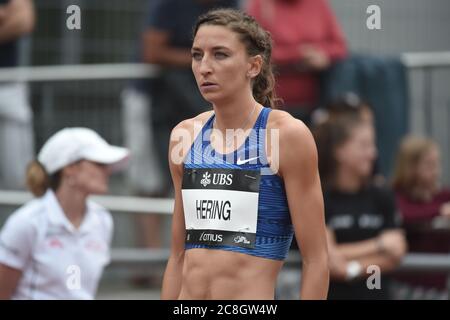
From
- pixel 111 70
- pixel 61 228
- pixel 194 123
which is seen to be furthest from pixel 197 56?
pixel 111 70

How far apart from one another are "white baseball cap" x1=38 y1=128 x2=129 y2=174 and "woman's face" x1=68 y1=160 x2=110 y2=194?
38 millimetres

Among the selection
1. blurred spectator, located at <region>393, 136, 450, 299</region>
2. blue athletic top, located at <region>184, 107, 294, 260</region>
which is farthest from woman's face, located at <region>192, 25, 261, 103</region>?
blurred spectator, located at <region>393, 136, 450, 299</region>

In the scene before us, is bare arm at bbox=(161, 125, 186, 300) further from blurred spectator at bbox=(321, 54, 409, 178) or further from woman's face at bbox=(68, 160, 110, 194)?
blurred spectator at bbox=(321, 54, 409, 178)

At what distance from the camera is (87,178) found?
7242 millimetres

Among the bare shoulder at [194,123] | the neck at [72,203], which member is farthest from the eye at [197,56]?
the neck at [72,203]

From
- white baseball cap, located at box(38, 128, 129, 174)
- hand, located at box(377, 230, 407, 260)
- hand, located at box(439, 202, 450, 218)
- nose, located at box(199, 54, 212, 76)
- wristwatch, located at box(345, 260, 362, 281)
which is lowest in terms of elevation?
wristwatch, located at box(345, 260, 362, 281)

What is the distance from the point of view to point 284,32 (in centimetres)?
915

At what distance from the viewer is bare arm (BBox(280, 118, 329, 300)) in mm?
5168

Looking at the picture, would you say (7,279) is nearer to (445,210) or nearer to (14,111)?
(14,111)

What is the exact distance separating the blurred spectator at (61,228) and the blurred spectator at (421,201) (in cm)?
258

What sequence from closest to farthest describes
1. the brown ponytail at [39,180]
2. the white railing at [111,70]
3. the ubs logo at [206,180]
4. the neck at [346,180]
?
the ubs logo at [206,180] → the brown ponytail at [39,180] → the neck at [346,180] → the white railing at [111,70]

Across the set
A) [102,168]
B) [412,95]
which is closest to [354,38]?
[412,95]

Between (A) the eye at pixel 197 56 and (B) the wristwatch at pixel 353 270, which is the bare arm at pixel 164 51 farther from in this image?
(A) the eye at pixel 197 56

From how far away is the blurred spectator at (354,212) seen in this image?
27.6 ft
